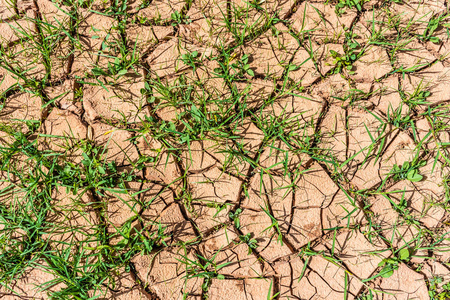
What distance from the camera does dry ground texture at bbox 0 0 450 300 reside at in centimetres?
193

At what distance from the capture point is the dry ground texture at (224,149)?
1.93 m

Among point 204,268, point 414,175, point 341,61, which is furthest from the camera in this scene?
point 341,61

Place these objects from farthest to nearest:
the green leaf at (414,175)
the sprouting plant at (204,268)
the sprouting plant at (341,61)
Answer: the sprouting plant at (341,61), the green leaf at (414,175), the sprouting plant at (204,268)

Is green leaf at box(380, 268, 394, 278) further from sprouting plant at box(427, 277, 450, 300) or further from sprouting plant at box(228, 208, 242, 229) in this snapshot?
sprouting plant at box(228, 208, 242, 229)

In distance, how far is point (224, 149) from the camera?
201 centimetres

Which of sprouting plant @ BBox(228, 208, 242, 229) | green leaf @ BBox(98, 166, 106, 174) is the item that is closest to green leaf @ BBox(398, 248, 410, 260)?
sprouting plant @ BBox(228, 208, 242, 229)

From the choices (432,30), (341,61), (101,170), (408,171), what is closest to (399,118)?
(408,171)

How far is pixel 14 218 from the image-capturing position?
1906mm

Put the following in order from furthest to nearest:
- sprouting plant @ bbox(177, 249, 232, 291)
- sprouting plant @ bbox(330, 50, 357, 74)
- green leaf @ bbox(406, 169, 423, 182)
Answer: sprouting plant @ bbox(330, 50, 357, 74) → green leaf @ bbox(406, 169, 423, 182) → sprouting plant @ bbox(177, 249, 232, 291)

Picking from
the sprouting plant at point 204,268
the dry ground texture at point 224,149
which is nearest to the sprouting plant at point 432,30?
the dry ground texture at point 224,149

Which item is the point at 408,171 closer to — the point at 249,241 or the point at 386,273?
the point at 386,273

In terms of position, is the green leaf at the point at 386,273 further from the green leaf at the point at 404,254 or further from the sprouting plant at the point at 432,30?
the sprouting plant at the point at 432,30

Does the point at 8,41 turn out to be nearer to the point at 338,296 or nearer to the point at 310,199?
the point at 310,199

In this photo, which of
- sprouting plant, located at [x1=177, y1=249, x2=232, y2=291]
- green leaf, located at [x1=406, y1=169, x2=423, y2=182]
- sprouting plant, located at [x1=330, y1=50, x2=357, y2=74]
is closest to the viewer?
sprouting plant, located at [x1=177, y1=249, x2=232, y2=291]
